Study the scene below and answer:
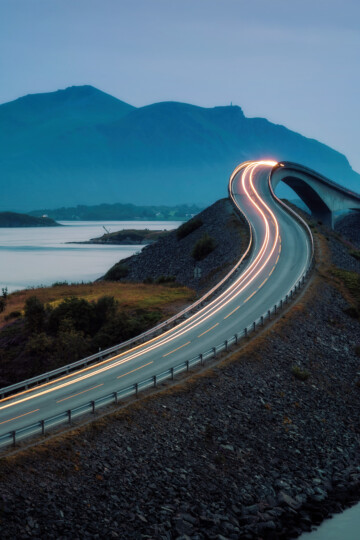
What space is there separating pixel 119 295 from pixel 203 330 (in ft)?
61.9

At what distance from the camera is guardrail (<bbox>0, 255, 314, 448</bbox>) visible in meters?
23.8

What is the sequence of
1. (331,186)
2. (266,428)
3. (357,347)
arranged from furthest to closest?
1. (331,186)
2. (357,347)
3. (266,428)

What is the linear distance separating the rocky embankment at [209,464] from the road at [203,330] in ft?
8.54

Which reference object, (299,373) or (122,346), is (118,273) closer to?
(122,346)

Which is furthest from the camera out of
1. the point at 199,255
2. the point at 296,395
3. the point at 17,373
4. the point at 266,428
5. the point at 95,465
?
the point at 199,255

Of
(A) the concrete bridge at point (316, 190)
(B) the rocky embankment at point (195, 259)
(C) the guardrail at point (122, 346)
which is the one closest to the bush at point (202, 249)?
(B) the rocky embankment at point (195, 259)

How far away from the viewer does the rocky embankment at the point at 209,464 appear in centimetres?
2147

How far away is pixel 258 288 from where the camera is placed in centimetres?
5434

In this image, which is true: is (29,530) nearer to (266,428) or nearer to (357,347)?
(266,428)

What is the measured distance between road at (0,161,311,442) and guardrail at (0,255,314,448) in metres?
0.85

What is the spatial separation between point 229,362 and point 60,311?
18.6 m

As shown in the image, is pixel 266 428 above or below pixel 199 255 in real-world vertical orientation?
below

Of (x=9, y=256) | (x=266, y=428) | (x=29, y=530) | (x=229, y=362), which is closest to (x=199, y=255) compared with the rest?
(x=229, y=362)

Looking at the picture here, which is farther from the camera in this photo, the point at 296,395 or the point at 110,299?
the point at 110,299
